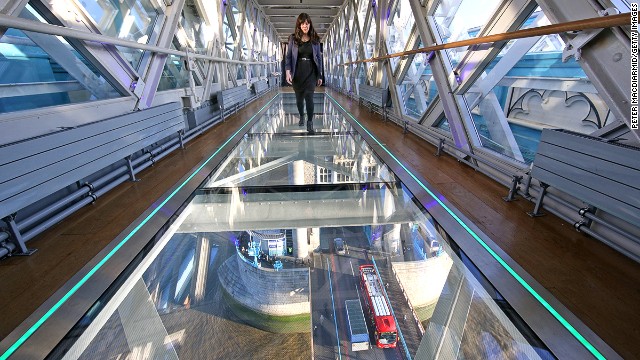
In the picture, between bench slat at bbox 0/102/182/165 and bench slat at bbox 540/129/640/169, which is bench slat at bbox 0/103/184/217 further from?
bench slat at bbox 540/129/640/169

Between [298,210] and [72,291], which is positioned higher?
[72,291]

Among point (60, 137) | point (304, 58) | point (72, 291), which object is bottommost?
point (72, 291)

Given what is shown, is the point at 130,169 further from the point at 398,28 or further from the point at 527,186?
the point at 398,28

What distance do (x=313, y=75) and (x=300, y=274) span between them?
3510 mm

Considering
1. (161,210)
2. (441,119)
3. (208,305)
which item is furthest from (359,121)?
(208,305)

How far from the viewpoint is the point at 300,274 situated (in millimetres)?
1788

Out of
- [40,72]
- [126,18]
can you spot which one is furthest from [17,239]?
[126,18]

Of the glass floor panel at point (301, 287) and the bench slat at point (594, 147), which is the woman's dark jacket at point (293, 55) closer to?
the glass floor panel at point (301, 287)

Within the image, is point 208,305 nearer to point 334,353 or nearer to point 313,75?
point 334,353

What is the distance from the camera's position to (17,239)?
155cm

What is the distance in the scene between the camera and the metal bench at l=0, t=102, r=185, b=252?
1.48m

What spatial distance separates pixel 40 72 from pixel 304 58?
3.01m

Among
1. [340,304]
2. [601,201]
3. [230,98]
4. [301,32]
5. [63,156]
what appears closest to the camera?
[601,201]

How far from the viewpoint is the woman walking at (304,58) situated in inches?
169
